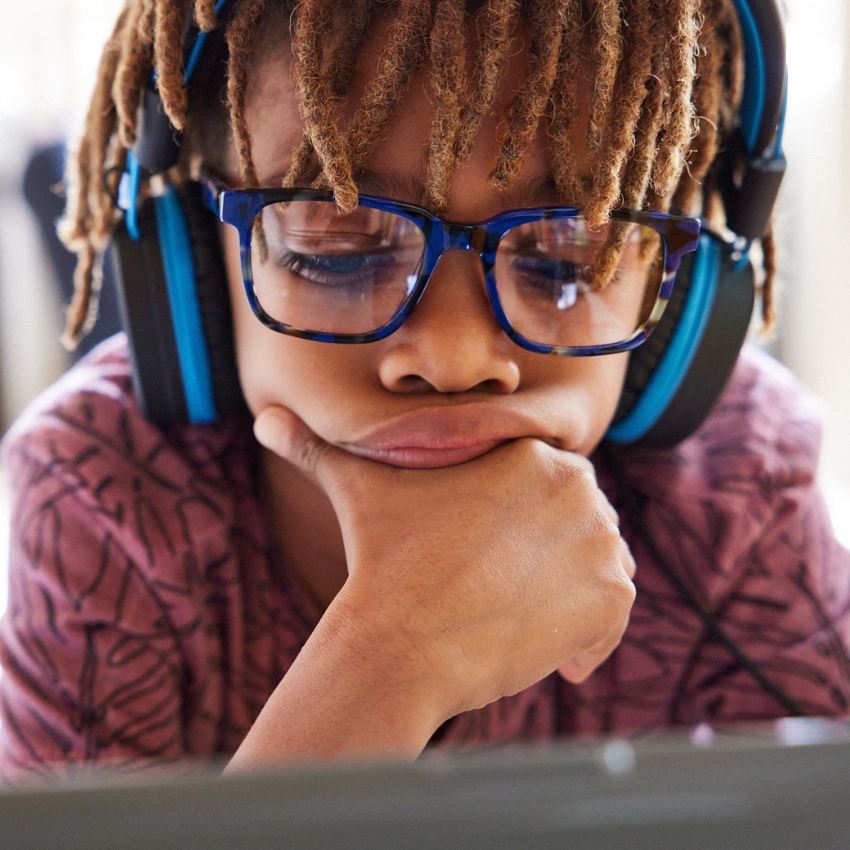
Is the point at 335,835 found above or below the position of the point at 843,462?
above

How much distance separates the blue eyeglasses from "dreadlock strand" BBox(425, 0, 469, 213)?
7cm

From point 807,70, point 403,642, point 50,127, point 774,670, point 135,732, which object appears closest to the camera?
point 403,642

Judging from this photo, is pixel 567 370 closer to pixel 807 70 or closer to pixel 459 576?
pixel 459 576

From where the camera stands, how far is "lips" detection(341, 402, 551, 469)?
824 millimetres

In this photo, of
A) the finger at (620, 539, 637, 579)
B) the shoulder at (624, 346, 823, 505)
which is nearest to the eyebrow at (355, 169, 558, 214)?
the finger at (620, 539, 637, 579)

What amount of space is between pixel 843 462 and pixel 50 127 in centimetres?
217

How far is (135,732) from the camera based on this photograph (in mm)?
957

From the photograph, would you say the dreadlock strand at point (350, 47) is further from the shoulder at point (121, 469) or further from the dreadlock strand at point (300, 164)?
the shoulder at point (121, 469)

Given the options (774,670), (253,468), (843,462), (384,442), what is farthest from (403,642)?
(843,462)

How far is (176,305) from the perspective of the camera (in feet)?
3.01

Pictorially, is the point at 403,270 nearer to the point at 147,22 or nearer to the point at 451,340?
the point at 451,340

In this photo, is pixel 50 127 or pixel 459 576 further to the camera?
pixel 50 127

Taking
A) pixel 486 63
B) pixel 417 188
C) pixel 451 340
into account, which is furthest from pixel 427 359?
pixel 486 63

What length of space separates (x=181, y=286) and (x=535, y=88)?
1.30 feet
